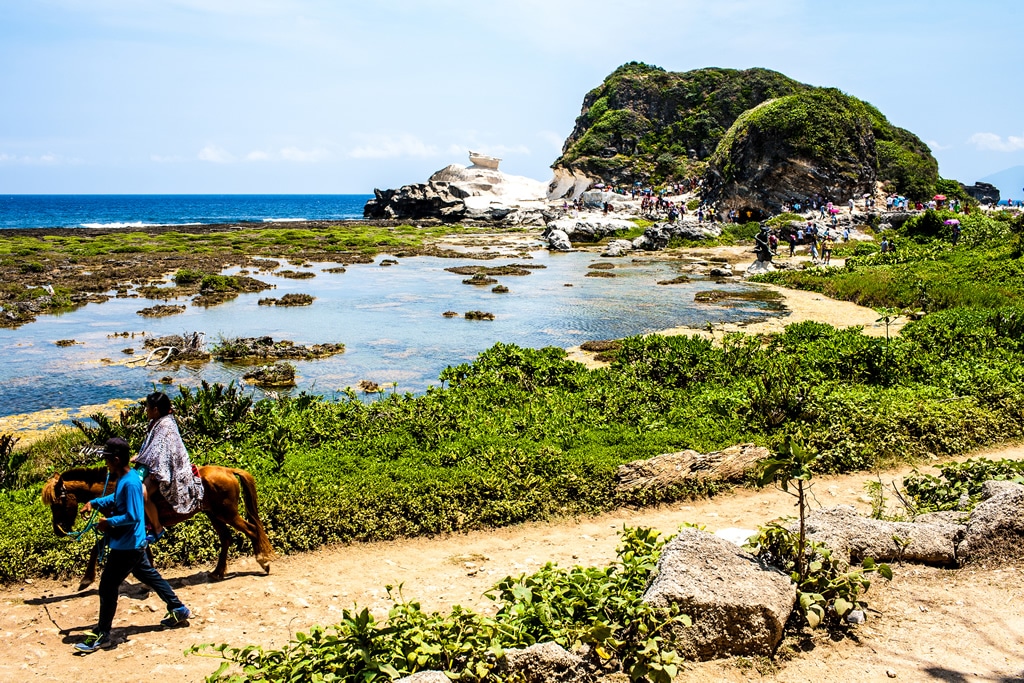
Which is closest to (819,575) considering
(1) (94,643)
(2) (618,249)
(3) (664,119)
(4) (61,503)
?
(1) (94,643)

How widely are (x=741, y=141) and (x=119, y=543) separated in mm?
65592

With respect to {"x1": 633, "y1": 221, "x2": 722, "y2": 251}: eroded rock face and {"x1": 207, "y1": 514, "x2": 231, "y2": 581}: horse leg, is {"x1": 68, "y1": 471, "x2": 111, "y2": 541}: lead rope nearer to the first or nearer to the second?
{"x1": 207, "y1": 514, "x2": 231, "y2": 581}: horse leg

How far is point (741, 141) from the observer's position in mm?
64125

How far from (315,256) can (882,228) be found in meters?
39.3

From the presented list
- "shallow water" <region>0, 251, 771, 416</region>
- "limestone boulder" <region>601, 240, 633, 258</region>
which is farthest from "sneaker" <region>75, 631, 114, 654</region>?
"limestone boulder" <region>601, 240, 633, 258</region>

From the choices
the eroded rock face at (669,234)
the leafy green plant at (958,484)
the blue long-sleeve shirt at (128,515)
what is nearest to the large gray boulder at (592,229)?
the eroded rock face at (669,234)

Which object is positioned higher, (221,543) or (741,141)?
(741,141)

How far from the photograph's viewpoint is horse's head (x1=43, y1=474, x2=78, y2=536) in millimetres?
7168

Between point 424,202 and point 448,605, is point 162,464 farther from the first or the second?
point 424,202

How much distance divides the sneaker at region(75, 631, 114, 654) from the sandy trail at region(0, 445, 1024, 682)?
0.07 meters

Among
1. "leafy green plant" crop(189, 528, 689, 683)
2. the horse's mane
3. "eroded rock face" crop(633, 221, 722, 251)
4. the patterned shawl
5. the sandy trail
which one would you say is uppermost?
"eroded rock face" crop(633, 221, 722, 251)

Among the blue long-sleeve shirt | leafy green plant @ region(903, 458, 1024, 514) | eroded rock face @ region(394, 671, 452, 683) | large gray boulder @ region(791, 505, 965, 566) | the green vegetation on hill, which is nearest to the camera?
eroded rock face @ region(394, 671, 452, 683)

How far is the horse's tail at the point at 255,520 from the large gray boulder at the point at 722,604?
13.7 ft

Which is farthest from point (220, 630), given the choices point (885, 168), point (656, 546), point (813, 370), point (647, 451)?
point (885, 168)
